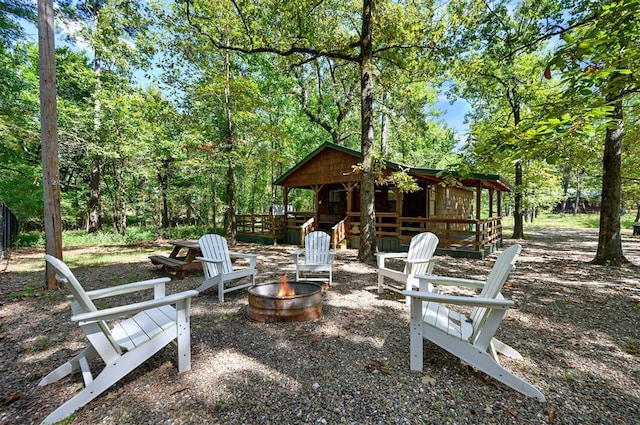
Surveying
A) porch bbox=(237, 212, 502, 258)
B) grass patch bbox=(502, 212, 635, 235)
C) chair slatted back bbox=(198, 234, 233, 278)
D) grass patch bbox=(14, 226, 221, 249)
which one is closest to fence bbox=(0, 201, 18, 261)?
grass patch bbox=(14, 226, 221, 249)

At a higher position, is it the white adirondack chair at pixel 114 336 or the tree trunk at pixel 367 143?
the tree trunk at pixel 367 143

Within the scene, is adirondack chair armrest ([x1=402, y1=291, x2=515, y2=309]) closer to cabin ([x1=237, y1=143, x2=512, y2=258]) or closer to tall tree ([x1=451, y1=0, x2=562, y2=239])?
tall tree ([x1=451, y1=0, x2=562, y2=239])

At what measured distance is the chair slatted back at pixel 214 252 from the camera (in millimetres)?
4699

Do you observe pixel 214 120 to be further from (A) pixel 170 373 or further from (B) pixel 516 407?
(B) pixel 516 407

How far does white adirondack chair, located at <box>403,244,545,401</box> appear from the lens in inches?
85.4

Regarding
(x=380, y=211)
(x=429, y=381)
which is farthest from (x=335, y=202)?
(x=429, y=381)

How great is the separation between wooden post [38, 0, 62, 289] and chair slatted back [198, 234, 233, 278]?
253cm

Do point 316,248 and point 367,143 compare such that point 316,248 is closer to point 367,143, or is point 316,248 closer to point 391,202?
point 367,143

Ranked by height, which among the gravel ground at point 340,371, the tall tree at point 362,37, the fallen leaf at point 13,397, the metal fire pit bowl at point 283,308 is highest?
the tall tree at point 362,37

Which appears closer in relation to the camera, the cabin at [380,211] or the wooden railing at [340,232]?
the cabin at [380,211]

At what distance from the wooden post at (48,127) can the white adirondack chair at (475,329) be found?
5895mm

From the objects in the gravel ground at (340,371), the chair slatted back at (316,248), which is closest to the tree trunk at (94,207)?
the gravel ground at (340,371)

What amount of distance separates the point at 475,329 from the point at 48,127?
272 inches

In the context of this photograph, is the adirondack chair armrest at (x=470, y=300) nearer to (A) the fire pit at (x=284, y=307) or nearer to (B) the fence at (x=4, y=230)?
(A) the fire pit at (x=284, y=307)
